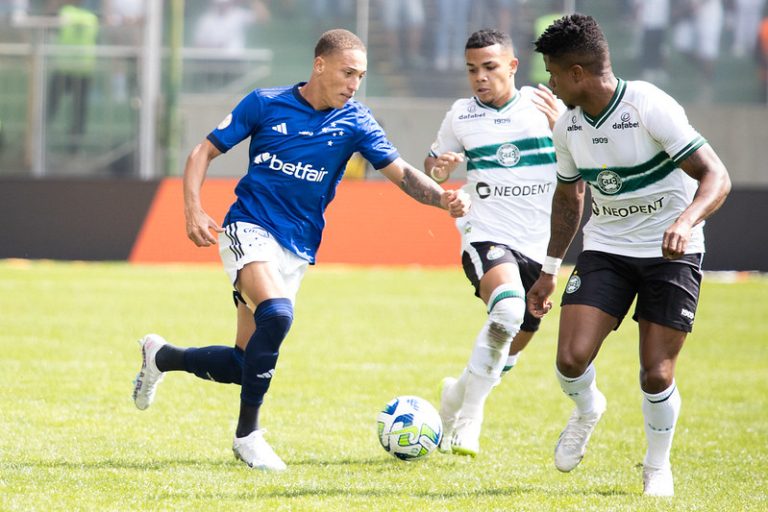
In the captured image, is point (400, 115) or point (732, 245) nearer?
point (732, 245)

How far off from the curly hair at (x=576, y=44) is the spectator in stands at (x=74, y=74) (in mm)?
16017

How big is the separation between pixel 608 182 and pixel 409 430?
165 cm

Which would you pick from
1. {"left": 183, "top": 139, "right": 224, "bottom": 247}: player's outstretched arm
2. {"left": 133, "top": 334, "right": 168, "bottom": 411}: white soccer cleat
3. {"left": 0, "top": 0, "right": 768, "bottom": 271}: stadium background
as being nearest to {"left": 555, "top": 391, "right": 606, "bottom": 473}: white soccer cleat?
{"left": 183, "top": 139, "right": 224, "bottom": 247}: player's outstretched arm

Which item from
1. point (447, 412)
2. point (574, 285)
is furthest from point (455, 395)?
point (574, 285)

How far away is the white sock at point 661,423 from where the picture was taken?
5.68 metres

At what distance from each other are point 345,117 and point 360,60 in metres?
0.33

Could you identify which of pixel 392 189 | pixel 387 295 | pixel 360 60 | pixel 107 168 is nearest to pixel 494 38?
pixel 360 60

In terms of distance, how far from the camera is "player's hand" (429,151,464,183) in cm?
655

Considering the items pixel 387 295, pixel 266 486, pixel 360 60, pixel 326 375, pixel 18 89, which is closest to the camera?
pixel 266 486

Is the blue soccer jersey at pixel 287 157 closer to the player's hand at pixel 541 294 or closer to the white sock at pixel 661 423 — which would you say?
the player's hand at pixel 541 294

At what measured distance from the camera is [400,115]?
21641 mm

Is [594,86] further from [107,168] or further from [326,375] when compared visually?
[107,168]

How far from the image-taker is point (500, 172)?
732 cm

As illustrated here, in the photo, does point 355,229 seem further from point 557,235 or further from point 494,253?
point 557,235
